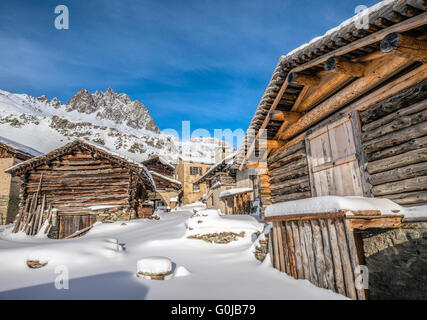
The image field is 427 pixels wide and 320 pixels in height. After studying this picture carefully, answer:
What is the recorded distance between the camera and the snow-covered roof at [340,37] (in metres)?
3.29

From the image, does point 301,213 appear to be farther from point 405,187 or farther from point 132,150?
point 132,150

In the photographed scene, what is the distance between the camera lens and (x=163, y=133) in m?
126

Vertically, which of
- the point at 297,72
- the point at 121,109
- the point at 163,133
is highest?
the point at 121,109

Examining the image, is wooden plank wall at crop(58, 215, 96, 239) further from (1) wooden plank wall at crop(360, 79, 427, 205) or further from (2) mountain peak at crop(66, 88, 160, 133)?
(2) mountain peak at crop(66, 88, 160, 133)

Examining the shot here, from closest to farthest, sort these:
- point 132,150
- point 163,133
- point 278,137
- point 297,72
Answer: point 297,72, point 278,137, point 132,150, point 163,133

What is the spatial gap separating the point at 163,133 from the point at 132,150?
48.3 meters

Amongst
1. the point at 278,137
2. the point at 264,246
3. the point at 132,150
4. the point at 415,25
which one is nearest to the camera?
the point at 415,25

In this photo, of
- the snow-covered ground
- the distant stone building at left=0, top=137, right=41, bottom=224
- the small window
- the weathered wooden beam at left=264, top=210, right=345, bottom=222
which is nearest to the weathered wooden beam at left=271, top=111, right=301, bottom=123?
the weathered wooden beam at left=264, top=210, right=345, bottom=222

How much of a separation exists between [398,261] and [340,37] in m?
3.81

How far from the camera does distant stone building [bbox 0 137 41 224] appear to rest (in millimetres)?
21719

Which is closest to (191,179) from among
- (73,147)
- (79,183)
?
(79,183)

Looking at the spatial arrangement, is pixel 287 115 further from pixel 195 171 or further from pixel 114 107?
pixel 114 107

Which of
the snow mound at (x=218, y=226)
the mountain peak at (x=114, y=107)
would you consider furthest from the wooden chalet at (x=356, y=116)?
the mountain peak at (x=114, y=107)

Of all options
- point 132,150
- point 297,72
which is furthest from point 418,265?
point 132,150
